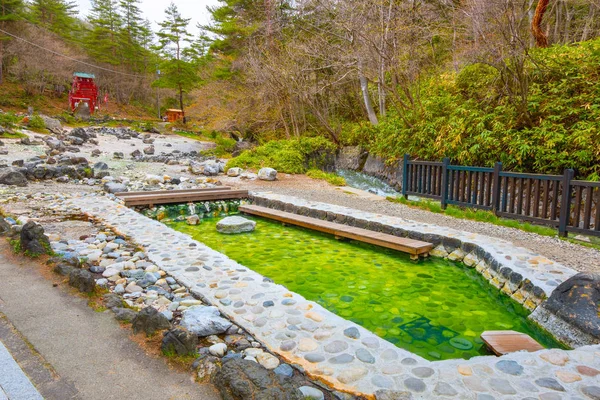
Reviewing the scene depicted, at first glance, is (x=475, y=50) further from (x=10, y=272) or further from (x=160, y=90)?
(x=160, y=90)

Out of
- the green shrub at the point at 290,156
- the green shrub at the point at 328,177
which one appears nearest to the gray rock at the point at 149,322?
→ the green shrub at the point at 328,177

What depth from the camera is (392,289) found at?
5086mm

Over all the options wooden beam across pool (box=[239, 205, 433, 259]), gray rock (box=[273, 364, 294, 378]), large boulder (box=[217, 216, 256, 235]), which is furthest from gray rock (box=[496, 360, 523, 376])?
large boulder (box=[217, 216, 256, 235])

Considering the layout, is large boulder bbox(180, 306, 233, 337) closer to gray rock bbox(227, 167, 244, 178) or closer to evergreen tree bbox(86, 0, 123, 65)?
gray rock bbox(227, 167, 244, 178)

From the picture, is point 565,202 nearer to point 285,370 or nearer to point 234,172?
point 285,370

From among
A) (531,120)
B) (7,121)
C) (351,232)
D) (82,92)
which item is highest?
(82,92)

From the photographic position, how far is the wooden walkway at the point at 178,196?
353 inches

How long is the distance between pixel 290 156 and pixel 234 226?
709 cm

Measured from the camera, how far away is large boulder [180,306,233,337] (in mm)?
3098

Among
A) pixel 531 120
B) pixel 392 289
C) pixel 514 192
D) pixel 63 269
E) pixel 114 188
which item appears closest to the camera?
pixel 63 269

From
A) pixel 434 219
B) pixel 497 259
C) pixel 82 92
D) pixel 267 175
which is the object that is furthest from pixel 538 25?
pixel 82 92

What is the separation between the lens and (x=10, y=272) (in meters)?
4.16

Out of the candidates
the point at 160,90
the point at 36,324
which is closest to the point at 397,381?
the point at 36,324

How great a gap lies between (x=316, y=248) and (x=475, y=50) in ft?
23.4
